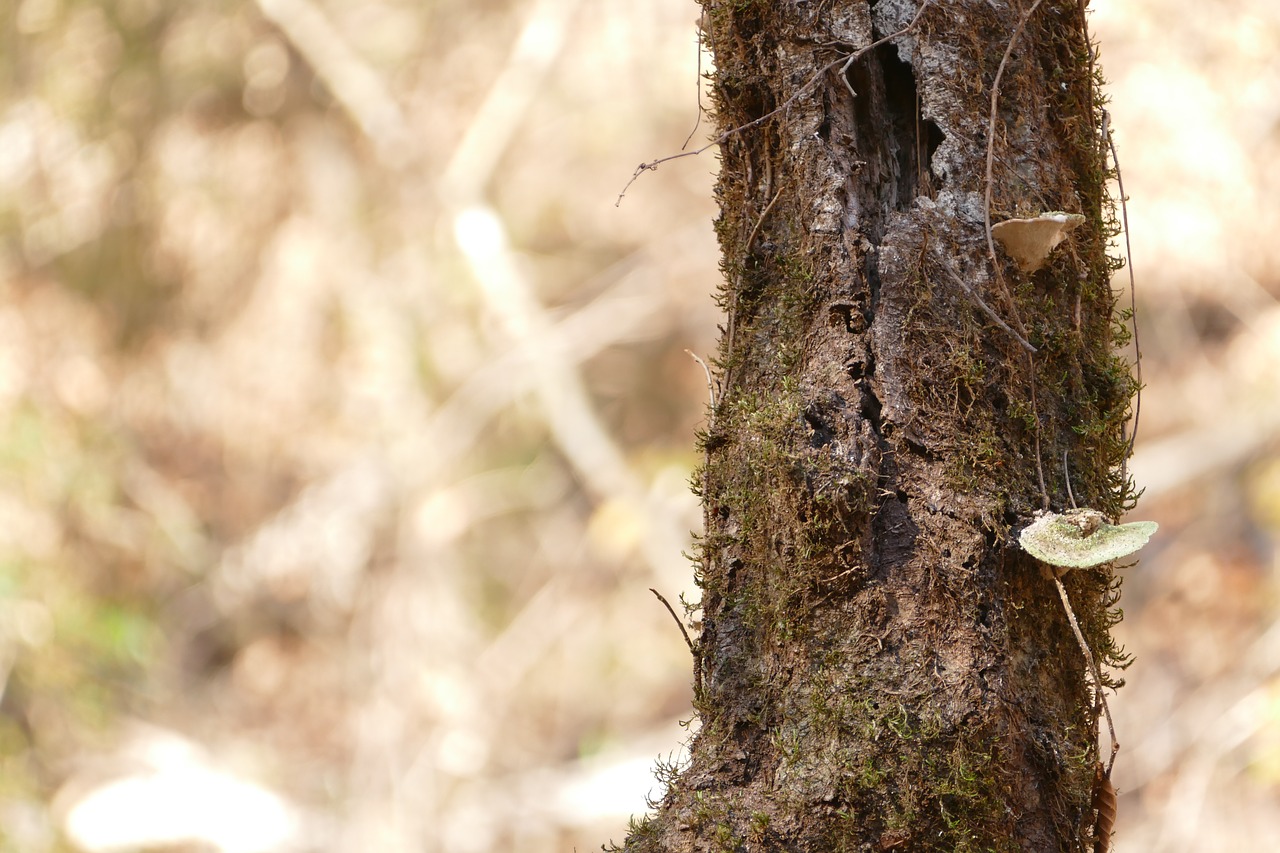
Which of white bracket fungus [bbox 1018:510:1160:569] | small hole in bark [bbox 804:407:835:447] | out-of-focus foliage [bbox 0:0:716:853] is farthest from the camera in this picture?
out-of-focus foliage [bbox 0:0:716:853]

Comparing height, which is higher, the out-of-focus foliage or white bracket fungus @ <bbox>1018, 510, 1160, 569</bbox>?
the out-of-focus foliage

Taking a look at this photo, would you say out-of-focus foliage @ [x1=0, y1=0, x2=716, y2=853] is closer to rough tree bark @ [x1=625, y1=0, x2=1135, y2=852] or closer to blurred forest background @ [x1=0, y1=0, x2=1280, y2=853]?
blurred forest background @ [x1=0, y1=0, x2=1280, y2=853]

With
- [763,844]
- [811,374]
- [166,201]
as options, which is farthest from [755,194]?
[166,201]

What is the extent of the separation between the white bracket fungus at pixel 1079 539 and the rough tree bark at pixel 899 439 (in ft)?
0.14

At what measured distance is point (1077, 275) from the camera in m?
1.35

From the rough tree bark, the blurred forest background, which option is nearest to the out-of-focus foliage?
the blurred forest background

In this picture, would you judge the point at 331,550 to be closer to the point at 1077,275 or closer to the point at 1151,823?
the point at 1151,823

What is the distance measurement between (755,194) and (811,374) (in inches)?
10.5

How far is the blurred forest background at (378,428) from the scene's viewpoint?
5.97 meters

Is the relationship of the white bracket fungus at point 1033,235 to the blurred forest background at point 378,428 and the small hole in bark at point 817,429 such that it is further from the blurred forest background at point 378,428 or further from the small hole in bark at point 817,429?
the blurred forest background at point 378,428

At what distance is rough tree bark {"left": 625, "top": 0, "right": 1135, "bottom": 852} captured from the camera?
1.19m

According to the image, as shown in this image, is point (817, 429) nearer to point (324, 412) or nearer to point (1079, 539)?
point (1079, 539)

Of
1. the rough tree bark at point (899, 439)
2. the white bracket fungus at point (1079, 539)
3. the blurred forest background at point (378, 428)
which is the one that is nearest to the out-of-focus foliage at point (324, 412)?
the blurred forest background at point (378, 428)

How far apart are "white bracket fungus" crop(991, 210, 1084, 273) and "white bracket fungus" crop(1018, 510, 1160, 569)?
0.31m
